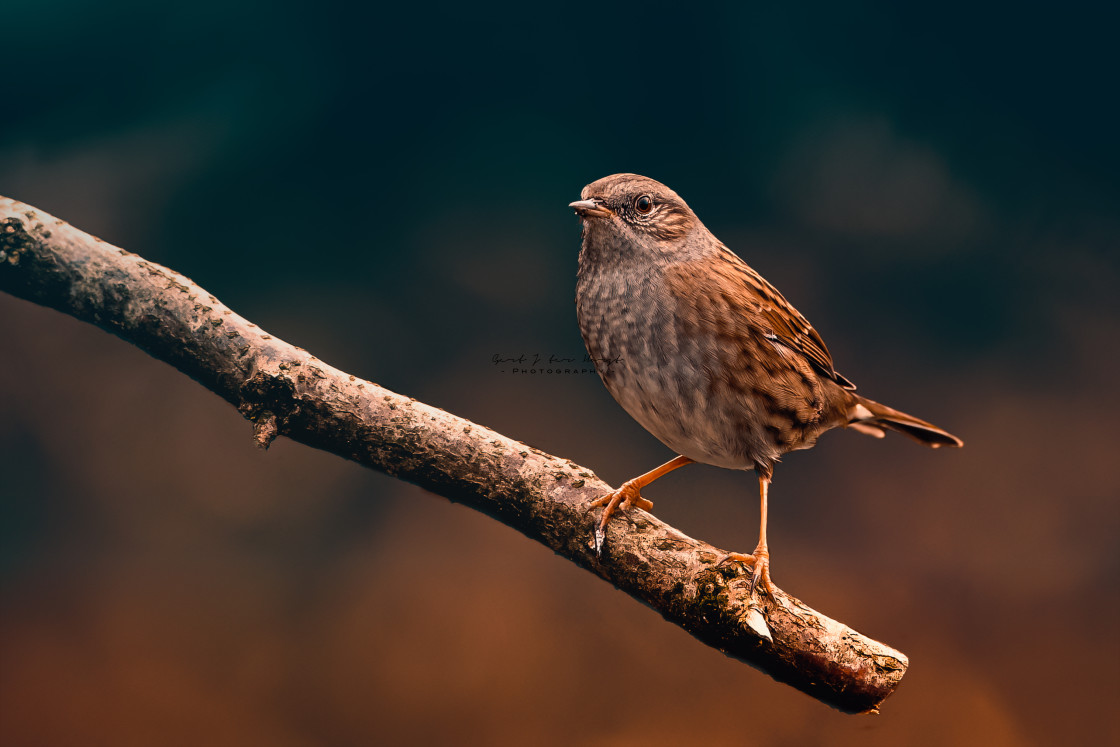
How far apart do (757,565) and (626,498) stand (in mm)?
581

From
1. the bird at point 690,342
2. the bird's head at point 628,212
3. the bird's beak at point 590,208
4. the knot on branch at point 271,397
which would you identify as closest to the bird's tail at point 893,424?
the bird at point 690,342

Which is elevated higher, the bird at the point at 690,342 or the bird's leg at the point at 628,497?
the bird at the point at 690,342

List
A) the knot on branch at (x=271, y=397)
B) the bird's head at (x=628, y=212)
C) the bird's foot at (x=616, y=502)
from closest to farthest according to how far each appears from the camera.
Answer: the bird's head at (x=628, y=212)
the bird's foot at (x=616, y=502)
the knot on branch at (x=271, y=397)

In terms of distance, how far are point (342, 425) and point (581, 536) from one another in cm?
113

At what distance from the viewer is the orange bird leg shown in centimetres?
275

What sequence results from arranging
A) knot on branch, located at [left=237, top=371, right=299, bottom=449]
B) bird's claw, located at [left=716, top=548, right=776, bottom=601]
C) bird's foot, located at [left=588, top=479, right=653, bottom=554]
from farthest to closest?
knot on branch, located at [left=237, top=371, right=299, bottom=449]
bird's foot, located at [left=588, top=479, right=653, bottom=554]
bird's claw, located at [left=716, top=548, right=776, bottom=601]

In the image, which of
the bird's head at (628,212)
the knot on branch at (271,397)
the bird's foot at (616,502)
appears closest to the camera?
the bird's head at (628,212)

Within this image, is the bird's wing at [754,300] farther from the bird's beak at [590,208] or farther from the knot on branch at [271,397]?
the knot on branch at [271,397]

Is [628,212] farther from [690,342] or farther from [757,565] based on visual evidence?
[757,565]

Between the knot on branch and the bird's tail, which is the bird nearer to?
the bird's tail

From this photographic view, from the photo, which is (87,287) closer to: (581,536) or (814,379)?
(581,536)

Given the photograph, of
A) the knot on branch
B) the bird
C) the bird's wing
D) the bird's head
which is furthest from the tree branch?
the bird's head

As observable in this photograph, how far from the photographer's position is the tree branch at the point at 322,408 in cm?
275

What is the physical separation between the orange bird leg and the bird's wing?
0.76 metres
